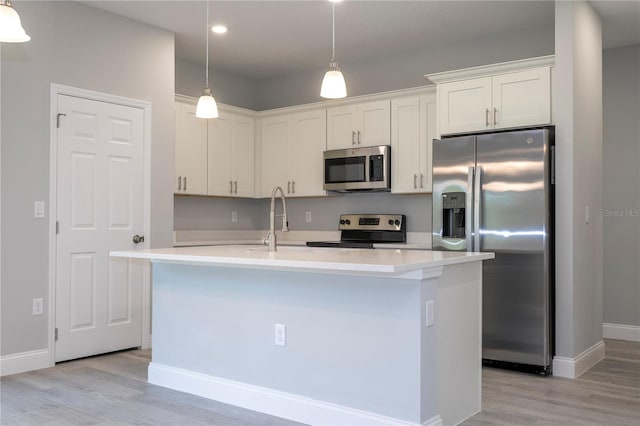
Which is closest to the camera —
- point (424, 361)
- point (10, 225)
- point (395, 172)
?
point (424, 361)

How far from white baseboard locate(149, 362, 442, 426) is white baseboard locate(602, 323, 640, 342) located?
3446 millimetres

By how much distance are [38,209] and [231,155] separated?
2288 mm

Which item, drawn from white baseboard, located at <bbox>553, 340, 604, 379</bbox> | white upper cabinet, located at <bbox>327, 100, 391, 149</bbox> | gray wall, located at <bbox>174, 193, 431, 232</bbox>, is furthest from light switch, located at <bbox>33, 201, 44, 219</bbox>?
white baseboard, located at <bbox>553, 340, 604, 379</bbox>

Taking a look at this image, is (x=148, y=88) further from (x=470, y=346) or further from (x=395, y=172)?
(x=470, y=346)

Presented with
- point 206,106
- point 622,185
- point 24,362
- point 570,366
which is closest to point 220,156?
point 206,106

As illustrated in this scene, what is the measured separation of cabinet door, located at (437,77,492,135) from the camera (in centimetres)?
453

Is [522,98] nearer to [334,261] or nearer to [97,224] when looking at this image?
[334,261]

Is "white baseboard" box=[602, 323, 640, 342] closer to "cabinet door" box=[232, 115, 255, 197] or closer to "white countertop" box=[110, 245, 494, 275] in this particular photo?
"white countertop" box=[110, 245, 494, 275]

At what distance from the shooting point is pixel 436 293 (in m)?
2.79

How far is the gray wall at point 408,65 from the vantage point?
512 centimetres

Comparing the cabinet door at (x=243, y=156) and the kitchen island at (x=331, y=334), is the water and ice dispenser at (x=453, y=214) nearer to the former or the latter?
the kitchen island at (x=331, y=334)

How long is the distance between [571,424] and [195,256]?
2139 millimetres

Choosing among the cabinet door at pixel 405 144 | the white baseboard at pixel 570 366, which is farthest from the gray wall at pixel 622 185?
the cabinet door at pixel 405 144

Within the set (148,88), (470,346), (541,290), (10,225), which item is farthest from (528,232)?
(10,225)
